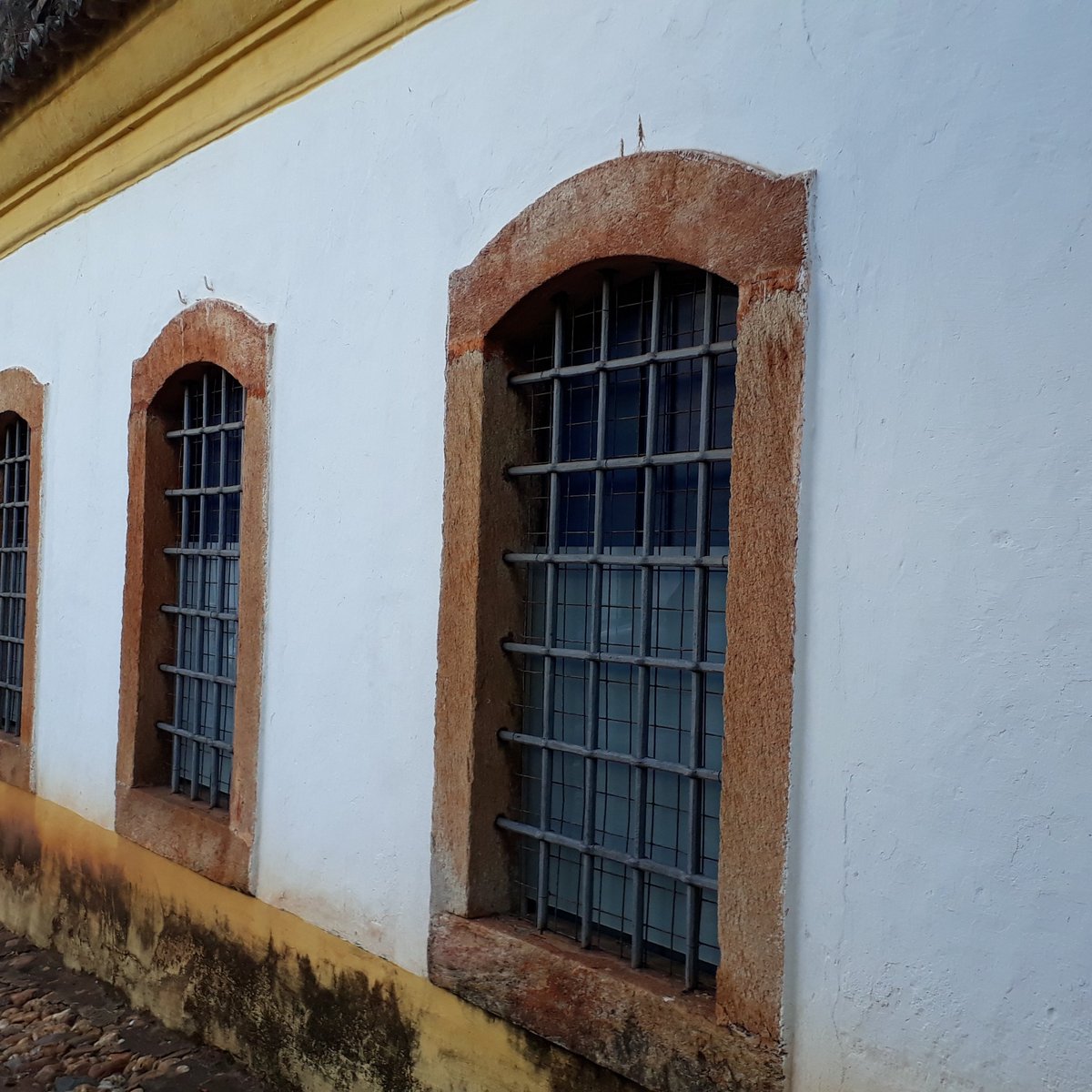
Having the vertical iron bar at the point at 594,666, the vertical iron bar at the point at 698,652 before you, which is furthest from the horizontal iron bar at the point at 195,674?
the vertical iron bar at the point at 698,652

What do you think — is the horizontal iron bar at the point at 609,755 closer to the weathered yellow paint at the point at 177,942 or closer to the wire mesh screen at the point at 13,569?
the weathered yellow paint at the point at 177,942

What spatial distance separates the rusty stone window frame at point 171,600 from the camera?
4402 mm

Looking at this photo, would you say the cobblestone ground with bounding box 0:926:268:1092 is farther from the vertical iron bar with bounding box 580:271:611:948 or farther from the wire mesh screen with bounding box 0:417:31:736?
the vertical iron bar with bounding box 580:271:611:948

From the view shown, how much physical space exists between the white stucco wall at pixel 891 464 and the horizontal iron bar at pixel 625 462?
0.33 meters

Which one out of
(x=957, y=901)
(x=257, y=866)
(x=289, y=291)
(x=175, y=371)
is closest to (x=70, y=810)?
(x=257, y=866)

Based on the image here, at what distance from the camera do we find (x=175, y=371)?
499cm

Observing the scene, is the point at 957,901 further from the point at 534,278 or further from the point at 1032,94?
the point at 534,278

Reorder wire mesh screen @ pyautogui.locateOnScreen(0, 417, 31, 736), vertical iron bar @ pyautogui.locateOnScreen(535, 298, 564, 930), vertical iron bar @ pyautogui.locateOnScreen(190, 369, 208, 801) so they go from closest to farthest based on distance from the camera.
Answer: vertical iron bar @ pyautogui.locateOnScreen(535, 298, 564, 930) → vertical iron bar @ pyautogui.locateOnScreen(190, 369, 208, 801) → wire mesh screen @ pyautogui.locateOnScreen(0, 417, 31, 736)

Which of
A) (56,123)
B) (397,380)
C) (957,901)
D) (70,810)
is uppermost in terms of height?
(56,123)

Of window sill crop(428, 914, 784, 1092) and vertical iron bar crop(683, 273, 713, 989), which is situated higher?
vertical iron bar crop(683, 273, 713, 989)

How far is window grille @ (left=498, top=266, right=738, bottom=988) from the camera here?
120 inches

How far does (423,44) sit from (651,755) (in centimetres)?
236

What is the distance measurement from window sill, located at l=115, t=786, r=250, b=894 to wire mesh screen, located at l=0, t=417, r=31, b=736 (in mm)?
1873

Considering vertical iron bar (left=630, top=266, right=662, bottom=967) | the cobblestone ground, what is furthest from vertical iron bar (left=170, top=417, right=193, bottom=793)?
vertical iron bar (left=630, top=266, right=662, bottom=967)
